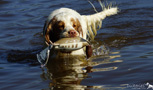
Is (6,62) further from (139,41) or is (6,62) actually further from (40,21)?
(40,21)

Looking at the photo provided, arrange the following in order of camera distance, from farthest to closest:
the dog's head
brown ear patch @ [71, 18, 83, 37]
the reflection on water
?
1. brown ear patch @ [71, 18, 83, 37]
2. the dog's head
3. the reflection on water

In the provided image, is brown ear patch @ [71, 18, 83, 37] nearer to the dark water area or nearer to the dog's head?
the dog's head

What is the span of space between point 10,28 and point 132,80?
5328 millimetres

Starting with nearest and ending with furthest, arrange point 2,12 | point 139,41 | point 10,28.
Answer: point 139,41 < point 10,28 < point 2,12

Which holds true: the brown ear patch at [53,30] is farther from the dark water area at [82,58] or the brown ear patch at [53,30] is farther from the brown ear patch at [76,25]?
the dark water area at [82,58]

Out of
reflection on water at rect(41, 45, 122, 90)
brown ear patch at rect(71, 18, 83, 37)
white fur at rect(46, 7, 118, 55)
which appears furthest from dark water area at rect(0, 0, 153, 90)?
brown ear patch at rect(71, 18, 83, 37)

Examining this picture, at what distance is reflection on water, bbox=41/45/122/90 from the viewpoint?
15.0 ft

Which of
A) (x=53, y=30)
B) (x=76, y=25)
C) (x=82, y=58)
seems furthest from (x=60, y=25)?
(x=82, y=58)

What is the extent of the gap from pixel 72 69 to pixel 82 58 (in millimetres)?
787

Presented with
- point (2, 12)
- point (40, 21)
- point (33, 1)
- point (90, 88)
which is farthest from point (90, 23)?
point (33, 1)

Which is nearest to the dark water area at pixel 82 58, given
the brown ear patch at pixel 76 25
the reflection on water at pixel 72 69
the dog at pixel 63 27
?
the reflection on water at pixel 72 69

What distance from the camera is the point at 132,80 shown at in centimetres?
452

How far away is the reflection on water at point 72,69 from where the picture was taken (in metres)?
4.58

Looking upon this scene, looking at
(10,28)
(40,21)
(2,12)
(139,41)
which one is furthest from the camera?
(2,12)
